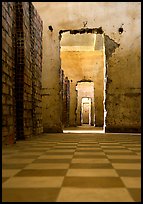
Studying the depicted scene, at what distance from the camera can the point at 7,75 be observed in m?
5.84

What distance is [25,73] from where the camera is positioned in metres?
7.34

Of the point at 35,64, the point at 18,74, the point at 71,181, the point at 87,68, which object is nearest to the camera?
the point at 71,181

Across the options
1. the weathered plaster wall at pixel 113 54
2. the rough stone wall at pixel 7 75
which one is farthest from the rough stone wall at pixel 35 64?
Answer: the rough stone wall at pixel 7 75

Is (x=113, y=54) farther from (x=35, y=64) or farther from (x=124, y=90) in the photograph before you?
(x=35, y=64)

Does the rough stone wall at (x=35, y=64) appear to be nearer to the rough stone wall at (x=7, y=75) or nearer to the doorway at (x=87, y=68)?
the rough stone wall at (x=7, y=75)

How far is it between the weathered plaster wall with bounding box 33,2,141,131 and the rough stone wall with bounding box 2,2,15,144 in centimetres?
475

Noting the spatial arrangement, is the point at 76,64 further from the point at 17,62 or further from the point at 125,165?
the point at 125,165

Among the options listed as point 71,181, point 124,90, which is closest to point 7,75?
point 71,181

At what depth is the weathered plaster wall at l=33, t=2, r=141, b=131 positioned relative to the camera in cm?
1066

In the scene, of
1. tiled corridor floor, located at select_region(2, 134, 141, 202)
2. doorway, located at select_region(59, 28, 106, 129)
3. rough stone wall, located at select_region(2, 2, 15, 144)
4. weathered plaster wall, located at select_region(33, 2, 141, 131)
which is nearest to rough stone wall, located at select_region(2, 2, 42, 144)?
rough stone wall, located at select_region(2, 2, 15, 144)

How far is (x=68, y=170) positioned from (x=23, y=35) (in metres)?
4.99

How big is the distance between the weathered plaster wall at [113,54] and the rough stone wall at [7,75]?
4751 mm

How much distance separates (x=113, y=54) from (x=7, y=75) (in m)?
5.86

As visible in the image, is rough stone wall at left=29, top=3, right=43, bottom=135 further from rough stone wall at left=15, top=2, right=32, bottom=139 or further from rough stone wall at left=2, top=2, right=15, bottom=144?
rough stone wall at left=2, top=2, right=15, bottom=144
